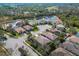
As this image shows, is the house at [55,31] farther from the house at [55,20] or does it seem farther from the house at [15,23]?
Result: the house at [15,23]

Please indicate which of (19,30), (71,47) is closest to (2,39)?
(19,30)

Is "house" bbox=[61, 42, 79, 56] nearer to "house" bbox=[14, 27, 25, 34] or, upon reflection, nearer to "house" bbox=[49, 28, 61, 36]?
"house" bbox=[49, 28, 61, 36]

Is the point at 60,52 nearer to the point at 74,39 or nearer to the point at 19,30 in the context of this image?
the point at 74,39

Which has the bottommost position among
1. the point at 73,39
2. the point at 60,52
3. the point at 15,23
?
the point at 60,52

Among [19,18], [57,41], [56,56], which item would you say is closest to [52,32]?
[57,41]

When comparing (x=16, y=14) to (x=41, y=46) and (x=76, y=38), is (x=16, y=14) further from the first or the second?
(x=76, y=38)

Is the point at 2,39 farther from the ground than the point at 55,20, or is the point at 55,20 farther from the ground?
the point at 55,20

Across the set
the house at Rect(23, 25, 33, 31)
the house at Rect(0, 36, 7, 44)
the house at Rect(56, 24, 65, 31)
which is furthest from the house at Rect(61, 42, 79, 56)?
the house at Rect(0, 36, 7, 44)

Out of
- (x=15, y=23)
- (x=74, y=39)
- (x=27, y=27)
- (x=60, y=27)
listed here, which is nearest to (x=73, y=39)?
(x=74, y=39)

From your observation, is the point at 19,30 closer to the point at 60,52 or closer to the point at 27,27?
the point at 27,27

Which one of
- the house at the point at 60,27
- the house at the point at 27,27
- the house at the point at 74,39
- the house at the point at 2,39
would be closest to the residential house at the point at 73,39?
the house at the point at 74,39
